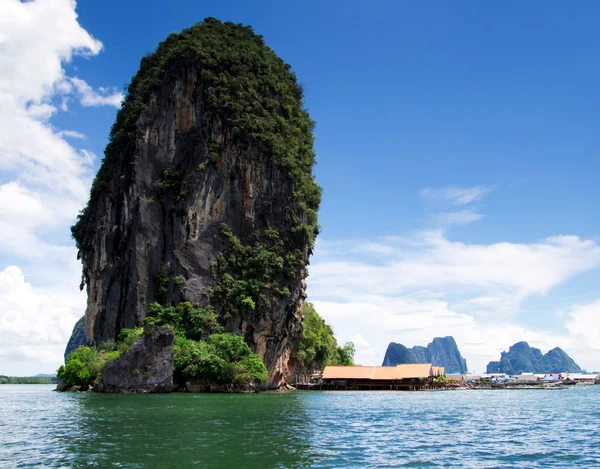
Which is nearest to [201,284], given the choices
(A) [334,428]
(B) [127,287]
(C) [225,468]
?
(B) [127,287]

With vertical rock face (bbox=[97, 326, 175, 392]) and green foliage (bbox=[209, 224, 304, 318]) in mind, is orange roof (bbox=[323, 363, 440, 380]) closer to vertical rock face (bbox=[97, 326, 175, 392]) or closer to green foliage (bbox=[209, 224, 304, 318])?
green foliage (bbox=[209, 224, 304, 318])

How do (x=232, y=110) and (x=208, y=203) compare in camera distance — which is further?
(x=232, y=110)

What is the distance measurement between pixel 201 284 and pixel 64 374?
56.7ft

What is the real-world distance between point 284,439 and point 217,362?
34.3 metres

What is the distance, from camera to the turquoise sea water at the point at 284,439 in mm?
17625

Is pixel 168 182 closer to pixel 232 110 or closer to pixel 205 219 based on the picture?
pixel 205 219

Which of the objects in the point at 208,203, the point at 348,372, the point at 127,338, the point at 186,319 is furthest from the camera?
the point at 348,372

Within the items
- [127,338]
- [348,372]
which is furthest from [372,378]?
[127,338]

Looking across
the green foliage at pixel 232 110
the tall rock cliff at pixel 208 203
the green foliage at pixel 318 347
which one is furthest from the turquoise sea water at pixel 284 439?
the green foliage at pixel 318 347

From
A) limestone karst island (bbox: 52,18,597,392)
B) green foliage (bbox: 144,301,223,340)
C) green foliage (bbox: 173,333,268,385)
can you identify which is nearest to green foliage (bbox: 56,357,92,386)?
limestone karst island (bbox: 52,18,597,392)

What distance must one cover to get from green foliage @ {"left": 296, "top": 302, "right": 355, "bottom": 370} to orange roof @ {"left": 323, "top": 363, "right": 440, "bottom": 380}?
5014mm

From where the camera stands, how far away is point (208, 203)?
6806 centimetres

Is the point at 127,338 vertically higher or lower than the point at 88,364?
higher

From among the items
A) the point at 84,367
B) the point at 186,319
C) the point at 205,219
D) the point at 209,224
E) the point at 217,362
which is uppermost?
the point at 205,219
